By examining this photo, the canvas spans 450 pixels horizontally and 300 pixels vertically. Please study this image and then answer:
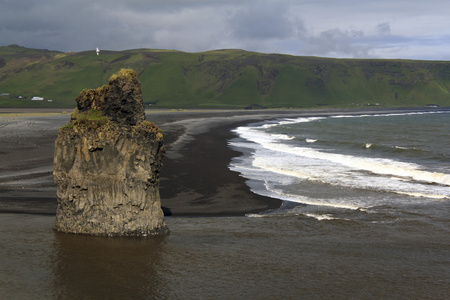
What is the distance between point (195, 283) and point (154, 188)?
180 inches

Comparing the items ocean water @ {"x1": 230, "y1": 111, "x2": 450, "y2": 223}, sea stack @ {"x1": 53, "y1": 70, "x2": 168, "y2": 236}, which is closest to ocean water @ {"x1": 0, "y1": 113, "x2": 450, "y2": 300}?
ocean water @ {"x1": 230, "y1": 111, "x2": 450, "y2": 223}

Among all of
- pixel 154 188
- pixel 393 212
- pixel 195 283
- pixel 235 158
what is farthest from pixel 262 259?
pixel 235 158

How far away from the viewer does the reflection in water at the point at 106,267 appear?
10141 millimetres

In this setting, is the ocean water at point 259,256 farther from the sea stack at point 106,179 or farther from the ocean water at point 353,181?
the sea stack at point 106,179

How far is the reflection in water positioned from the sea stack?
0.52m

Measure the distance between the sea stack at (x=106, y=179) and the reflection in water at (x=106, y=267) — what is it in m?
0.52

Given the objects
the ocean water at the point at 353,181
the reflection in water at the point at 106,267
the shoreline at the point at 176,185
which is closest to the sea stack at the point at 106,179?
the reflection in water at the point at 106,267

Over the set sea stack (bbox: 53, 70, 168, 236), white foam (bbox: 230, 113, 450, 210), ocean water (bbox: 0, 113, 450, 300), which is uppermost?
sea stack (bbox: 53, 70, 168, 236)

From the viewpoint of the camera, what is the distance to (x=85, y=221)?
561 inches

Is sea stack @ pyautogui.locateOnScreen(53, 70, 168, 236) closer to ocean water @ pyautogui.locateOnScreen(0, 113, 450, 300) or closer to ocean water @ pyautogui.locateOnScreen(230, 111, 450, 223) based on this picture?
ocean water @ pyautogui.locateOnScreen(0, 113, 450, 300)

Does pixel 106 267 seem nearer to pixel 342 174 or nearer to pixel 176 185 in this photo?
pixel 176 185

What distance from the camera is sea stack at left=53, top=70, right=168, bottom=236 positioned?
46.6ft

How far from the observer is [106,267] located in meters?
11.5

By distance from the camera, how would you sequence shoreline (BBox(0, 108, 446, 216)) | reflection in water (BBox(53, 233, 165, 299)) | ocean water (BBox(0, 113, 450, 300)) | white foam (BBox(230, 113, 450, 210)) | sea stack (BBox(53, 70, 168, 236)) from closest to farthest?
reflection in water (BBox(53, 233, 165, 299)) → ocean water (BBox(0, 113, 450, 300)) → sea stack (BBox(53, 70, 168, 236)) → shoreline (BBox(0, 108, 446, 216)) → white foam (BBox(230, 113, 450, 210))
